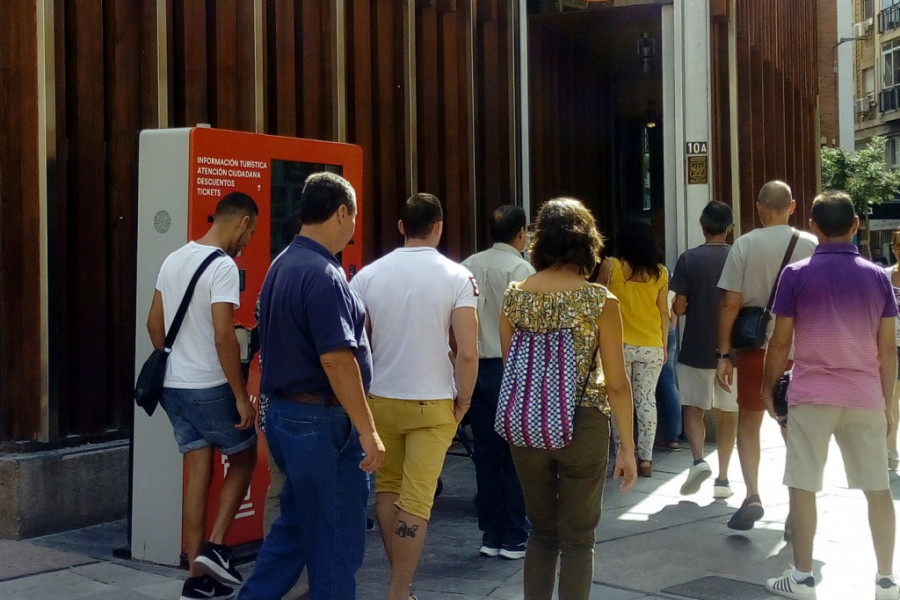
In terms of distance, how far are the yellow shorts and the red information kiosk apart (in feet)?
2.98

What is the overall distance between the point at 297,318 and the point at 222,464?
197cm

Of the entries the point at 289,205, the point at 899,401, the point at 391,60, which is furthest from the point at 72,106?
the point at 899,401

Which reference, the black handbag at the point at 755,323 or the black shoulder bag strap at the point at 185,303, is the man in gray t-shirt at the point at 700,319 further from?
the black shoulder bag strap at the point at 185,303

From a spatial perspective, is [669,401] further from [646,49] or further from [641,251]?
[646,49]

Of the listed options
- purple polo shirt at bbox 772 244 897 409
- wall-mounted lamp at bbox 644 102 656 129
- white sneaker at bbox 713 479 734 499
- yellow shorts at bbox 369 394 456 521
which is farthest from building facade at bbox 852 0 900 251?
yellow shorts at bbox 369 394 456 521

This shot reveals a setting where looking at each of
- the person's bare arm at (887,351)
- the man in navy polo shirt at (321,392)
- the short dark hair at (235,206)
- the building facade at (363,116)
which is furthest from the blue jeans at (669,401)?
the man in navy polo shirt at (321,392)

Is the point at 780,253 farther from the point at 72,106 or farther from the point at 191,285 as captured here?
the point at 72,106

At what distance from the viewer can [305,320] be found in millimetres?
4016

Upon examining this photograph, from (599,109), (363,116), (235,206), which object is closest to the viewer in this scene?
(235,206)

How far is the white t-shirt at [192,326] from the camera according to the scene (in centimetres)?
504

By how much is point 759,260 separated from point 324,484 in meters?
3.21

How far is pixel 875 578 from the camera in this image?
5.13 m

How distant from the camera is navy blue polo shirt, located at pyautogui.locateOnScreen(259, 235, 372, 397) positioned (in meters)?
3.95

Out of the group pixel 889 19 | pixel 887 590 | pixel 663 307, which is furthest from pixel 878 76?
pixel 887 590
